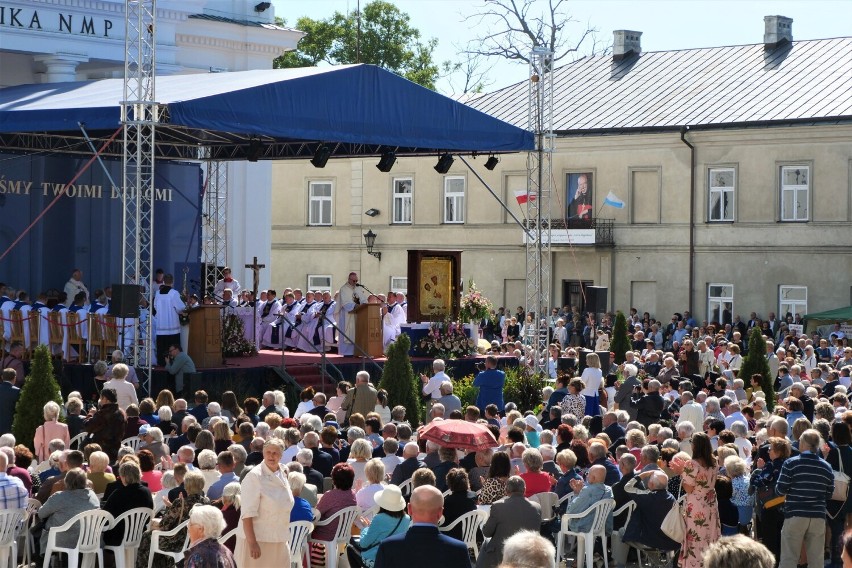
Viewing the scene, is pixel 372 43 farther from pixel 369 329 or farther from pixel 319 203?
pixel 369 329

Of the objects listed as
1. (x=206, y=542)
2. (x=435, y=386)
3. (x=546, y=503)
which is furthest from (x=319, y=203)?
(x=206, y=542)

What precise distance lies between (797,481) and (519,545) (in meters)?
6.73

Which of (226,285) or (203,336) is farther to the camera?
(226,285)

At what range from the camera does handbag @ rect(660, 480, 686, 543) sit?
11461 millimetres

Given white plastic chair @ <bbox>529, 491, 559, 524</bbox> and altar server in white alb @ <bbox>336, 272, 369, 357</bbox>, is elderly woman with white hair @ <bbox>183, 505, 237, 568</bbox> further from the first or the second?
altar server in white alb @ <bbox>336, 272, 369, 357</bbox>

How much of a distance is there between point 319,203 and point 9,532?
1389 inches

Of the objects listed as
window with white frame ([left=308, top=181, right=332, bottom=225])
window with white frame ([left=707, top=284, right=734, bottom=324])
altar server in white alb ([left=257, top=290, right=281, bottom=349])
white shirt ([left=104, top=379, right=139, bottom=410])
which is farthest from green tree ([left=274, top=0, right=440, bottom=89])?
white shirt ([left=104, top=379, right=139, bottom=410])

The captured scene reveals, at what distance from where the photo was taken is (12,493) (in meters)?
11.4

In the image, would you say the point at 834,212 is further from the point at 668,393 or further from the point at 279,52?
→ the point at 668,393

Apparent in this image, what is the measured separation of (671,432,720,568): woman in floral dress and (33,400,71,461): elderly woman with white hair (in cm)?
647

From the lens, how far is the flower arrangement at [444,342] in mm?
24719

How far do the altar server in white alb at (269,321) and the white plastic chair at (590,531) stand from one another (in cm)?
1489

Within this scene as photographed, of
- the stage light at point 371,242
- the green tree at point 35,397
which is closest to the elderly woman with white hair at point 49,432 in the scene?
the green tree at point 35,397

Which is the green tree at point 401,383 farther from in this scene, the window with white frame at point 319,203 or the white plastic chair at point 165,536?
the window with white frame at point 319,203
